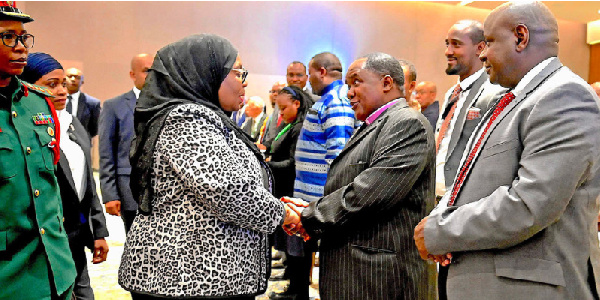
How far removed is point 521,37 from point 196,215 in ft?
3.65

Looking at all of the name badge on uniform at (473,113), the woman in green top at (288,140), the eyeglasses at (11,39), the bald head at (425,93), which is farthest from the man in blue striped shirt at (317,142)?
the bald head at (425,93)

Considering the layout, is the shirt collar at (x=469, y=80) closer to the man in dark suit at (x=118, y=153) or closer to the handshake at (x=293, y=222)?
the handshake at (x=293, y=222)

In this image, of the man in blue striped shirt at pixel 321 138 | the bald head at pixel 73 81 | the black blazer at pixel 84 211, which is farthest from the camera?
the bald head at pixel 73 81

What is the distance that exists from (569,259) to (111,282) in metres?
3.60

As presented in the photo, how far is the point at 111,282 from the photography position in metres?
4.20

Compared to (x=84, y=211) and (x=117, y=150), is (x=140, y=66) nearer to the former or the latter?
(x=117, y=150)

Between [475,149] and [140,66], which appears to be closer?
[475,149]

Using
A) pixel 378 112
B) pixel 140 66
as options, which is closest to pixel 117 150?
pixel 140 66

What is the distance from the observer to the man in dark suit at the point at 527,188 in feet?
4.47

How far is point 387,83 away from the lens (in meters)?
2.25

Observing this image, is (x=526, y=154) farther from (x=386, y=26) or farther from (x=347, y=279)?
(x=386, y=26)

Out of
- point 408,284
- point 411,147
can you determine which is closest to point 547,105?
point 411,147

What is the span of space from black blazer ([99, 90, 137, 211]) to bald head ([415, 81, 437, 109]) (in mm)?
3830

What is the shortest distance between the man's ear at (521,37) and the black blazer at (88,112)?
15.5ft
